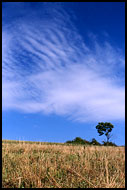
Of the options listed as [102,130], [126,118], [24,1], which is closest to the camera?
[126,118]

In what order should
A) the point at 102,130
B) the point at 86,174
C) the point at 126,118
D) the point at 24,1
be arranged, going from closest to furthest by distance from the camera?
the point at 126,118 → the point at 24,1 → the point at 86,174 → the point at 102,130

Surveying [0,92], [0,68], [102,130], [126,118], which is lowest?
[102,130]

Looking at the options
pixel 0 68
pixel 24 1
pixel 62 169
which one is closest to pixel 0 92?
pixel 0 68

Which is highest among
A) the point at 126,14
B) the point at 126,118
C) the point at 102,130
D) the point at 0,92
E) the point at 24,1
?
the point at 24,1

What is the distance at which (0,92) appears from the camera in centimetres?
328

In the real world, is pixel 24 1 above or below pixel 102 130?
above

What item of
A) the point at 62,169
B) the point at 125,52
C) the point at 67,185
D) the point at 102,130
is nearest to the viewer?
the point at 125,52

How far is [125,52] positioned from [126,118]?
3.48ft

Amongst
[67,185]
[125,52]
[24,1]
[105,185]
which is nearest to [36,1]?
[24,1]

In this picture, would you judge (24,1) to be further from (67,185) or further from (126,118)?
(67,185)

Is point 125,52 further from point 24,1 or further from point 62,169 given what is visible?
point 62,169

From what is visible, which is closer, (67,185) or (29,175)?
(67,185)

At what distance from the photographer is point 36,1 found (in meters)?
3.41

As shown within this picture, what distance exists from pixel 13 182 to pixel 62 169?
179 cm
